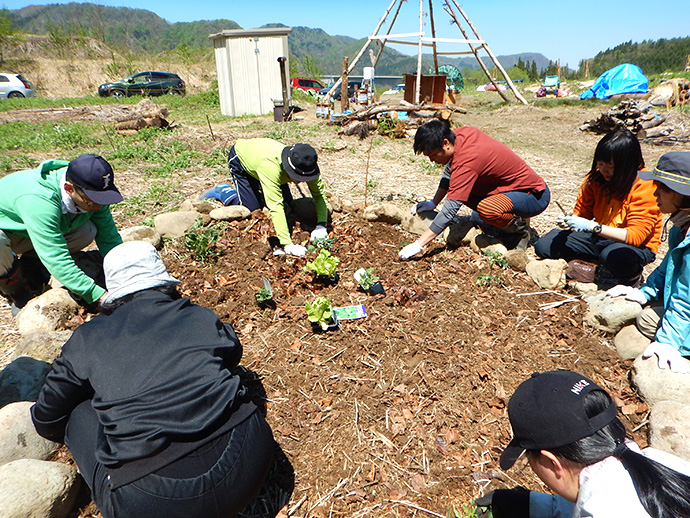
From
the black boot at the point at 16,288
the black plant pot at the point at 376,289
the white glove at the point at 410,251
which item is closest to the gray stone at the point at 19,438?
the black boot at the point at 16,288

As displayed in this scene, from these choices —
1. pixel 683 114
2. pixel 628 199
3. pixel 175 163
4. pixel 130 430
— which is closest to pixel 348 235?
pixel 628 199

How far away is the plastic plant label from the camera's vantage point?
11.2 ft

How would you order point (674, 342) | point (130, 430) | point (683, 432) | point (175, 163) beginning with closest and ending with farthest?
point (130, 430), point (683, 432), point (674, 342), point (175, 163)

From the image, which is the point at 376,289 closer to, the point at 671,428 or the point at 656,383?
the point at 656,383

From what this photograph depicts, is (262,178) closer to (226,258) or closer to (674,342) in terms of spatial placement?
(226,258)

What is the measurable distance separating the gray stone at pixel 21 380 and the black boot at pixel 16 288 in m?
1.14

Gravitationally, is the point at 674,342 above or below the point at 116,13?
below

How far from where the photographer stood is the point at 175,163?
731 cm

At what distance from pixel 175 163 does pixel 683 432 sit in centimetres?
748

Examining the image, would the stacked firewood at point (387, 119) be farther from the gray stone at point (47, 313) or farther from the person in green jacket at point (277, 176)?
the gray stone at point (47, 313)

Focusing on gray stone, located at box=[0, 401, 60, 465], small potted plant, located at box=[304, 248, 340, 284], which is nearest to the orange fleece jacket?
small potted plant, located at box=[304, 248, 340, 284]

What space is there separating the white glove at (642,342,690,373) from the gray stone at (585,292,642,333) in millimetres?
461

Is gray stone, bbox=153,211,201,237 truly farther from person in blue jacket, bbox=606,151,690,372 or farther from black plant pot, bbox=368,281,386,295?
person in blue jacket, bbox=606,151,690,372

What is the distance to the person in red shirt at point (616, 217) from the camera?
11.0 ft
